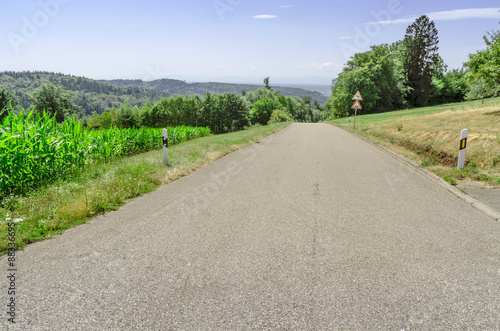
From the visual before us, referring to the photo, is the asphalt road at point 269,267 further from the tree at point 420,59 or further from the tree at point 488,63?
the tree at point 420,59

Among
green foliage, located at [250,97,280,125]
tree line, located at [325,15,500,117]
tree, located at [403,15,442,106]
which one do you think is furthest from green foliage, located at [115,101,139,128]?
tree, located at [403,15,442,106]

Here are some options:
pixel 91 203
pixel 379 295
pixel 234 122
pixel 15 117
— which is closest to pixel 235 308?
pixel 379 295

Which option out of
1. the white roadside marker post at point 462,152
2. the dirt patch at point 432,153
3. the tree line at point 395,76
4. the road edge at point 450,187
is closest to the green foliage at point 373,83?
the tree line at point 395,76

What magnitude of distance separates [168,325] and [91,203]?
141 inches

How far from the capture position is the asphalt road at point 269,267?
2504 mm

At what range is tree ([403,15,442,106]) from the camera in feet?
211

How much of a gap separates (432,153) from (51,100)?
65479mm

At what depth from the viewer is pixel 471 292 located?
2879 millimetres

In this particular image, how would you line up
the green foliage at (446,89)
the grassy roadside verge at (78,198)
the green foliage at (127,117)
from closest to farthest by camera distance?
the grassy roadside verge at (78,198), the green foliage at (446,89), the green foliage at (127,117)

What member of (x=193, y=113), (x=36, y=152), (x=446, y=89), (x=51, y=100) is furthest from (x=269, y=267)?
(x=446, y=89)

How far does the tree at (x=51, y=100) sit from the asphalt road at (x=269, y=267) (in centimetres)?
6118

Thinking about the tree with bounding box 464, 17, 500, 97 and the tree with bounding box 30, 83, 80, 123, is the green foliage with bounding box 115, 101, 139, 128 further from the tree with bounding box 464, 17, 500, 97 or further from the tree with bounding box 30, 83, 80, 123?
the tree with bounding box 464, 17, 500, 97

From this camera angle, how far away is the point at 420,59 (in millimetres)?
65125

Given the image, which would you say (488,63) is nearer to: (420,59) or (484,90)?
(484,90)
